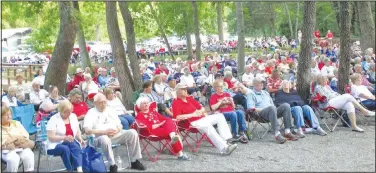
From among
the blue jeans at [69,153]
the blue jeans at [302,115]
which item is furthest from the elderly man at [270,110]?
the blue jeans at [69,153]

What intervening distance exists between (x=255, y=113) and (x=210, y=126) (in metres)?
1.23

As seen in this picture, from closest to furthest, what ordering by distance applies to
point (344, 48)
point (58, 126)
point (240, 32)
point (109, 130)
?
point (58, 126), point (109, 130), point (344, 48), point (240, 32)

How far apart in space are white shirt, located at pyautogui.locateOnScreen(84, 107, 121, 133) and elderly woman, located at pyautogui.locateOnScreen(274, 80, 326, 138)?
130 inches

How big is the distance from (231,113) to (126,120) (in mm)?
1706

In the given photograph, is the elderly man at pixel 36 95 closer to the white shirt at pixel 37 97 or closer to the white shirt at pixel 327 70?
the white shirt at pixel 37 97

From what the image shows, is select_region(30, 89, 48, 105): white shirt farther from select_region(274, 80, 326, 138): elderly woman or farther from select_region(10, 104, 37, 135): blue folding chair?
select_region(274, 80, 326, 138): elderly woman

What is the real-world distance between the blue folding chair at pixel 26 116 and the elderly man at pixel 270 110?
365cm

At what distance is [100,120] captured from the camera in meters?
6.31

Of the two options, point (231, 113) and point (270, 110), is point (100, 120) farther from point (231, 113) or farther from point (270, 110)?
point (270, 110)

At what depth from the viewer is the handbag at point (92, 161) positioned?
5.83 m

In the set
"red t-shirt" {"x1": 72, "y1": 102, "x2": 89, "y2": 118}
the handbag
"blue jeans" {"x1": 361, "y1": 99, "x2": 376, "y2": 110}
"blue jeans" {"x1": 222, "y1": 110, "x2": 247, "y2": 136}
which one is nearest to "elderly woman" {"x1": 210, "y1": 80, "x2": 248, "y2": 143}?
"blue jeans" {"x1": 222, "y1": 110, "x2": 247, "y2": 136}

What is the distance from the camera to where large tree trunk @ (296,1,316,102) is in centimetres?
1030

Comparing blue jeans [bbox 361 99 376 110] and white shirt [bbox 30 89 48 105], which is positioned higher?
white shirt [bbox 30 89 48 105]

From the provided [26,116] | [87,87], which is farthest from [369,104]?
[87,87]
